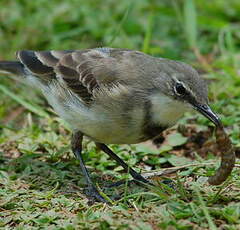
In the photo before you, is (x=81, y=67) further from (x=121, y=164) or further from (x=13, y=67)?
(x=13, y=67)

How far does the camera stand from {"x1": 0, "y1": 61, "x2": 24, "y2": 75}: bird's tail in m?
7.25

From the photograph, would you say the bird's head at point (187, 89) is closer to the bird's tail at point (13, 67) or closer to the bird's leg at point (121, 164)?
the bird's leg at point (121, 164)

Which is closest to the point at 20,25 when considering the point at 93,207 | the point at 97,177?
the point at 97,177

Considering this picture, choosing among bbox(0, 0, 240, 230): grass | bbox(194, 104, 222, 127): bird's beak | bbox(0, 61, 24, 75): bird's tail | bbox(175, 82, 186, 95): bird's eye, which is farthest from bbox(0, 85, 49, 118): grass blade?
bbox(194, 104, 222, 127): bird's beak

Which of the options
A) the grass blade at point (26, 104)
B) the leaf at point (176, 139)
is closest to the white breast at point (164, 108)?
the leaf at point (176, 139)

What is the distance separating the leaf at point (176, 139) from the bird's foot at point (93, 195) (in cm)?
143

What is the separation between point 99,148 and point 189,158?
3.45ft

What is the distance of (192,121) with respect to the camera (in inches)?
295

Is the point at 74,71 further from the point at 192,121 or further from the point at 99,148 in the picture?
the point at 192,121

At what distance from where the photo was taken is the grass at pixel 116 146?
5117 mm

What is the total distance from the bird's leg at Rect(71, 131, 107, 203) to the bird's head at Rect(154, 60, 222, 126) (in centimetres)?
121

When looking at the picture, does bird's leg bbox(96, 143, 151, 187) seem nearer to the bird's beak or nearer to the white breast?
the white breast

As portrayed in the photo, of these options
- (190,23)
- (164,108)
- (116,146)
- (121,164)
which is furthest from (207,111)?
(190,23)

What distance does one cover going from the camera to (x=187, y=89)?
5.53 metres
